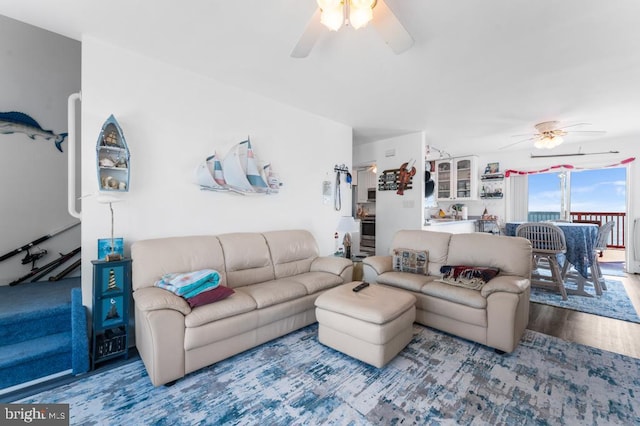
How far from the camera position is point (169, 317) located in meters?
1.86

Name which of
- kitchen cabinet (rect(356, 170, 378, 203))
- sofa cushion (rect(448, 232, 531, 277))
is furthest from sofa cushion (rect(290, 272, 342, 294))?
kitchen cabinet (rect(356, 170, 378, 203))

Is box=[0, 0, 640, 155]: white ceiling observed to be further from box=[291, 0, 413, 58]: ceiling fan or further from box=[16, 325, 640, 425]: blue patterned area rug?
box=[16, 325, 640, 425]: blue patterned area rug

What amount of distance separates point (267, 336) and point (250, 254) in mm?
846

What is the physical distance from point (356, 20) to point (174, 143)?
82.6 inches

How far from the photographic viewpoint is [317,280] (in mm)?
2879

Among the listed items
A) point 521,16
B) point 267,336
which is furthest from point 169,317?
point 521,16

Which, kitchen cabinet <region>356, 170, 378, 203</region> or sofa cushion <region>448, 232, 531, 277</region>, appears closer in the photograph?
sofa cushion <region>448, 232, 531, 277</region>

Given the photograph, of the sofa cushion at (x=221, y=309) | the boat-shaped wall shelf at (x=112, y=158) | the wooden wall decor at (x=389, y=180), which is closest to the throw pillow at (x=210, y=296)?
the sofa cushion at (x=221, y=309)

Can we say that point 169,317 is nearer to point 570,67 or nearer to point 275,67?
point 275,67

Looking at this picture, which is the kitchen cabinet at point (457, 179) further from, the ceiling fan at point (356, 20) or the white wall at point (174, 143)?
the ceiling fan at point (356, 20)

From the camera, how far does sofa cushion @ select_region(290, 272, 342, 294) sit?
9.10 feet

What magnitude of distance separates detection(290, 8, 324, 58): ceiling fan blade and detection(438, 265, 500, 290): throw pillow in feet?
7.75

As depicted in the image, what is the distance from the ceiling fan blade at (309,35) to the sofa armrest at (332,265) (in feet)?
6.99

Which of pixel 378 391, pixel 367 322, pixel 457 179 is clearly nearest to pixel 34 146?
pixel 367 322
